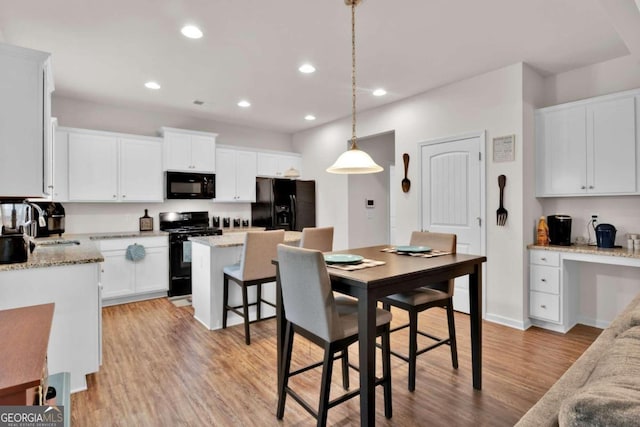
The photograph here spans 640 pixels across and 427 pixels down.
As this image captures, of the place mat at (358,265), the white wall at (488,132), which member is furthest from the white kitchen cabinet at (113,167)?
the place mat at (358,265)

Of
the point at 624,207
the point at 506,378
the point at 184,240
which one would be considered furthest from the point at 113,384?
the point at 624,207

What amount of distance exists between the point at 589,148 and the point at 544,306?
5.22ft

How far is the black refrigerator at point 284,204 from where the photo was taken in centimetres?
555

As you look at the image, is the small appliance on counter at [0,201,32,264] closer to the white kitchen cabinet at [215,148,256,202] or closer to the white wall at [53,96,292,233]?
the white wall at [53,96,292,233]

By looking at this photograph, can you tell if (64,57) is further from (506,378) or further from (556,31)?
(506,378)

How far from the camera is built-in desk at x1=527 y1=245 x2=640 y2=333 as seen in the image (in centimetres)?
325

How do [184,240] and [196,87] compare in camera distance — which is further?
[184,240]

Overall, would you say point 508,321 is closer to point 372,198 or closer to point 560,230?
point 560,230

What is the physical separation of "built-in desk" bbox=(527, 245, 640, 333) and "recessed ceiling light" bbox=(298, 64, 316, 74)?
9.41 ft

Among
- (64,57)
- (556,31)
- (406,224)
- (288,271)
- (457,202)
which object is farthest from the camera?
(406,224)

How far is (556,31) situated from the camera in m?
2.80

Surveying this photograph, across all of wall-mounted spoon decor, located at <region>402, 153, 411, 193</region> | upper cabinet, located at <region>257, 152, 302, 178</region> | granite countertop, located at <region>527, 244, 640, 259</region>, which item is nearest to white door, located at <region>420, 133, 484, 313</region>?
wall-mounted spoon decor, located at <region>402, 153, 411, 193</region>

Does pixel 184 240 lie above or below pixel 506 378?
above

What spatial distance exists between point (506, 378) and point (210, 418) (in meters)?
2.04
